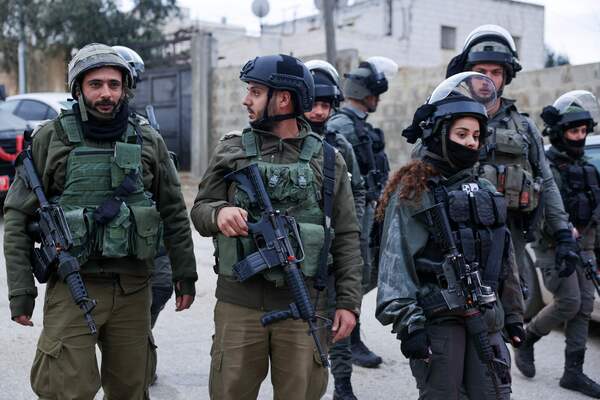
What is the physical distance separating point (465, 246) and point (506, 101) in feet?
5.07

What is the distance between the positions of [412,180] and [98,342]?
5.07 ft

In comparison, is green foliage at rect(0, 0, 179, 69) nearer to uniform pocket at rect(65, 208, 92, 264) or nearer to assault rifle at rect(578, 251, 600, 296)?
assault rifle at rect(578, 251, 600, 296)

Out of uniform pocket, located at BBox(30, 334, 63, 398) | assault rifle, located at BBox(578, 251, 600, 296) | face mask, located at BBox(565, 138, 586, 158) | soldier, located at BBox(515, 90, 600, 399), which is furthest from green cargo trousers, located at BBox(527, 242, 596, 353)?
uniform pocket, located at BBox(30, 334, 63, 398)


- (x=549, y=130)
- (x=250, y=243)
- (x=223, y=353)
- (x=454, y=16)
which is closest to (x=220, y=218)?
(x=250, y=243)

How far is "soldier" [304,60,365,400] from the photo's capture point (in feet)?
14.5

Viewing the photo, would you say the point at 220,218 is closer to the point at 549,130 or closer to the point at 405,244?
the point at 405,244

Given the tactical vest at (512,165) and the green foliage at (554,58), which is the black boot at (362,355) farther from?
the green foliage at (554,58)

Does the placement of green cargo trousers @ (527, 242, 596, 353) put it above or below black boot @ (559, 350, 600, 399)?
above

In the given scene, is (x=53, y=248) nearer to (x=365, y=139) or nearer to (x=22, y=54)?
(x=365, y=139)

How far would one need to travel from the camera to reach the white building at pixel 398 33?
22.6 m

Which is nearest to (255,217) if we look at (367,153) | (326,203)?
(326,203)

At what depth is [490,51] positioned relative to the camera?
4.44 meters

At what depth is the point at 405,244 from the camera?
10.4 feet

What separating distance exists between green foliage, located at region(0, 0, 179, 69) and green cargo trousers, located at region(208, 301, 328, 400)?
16362 mm
